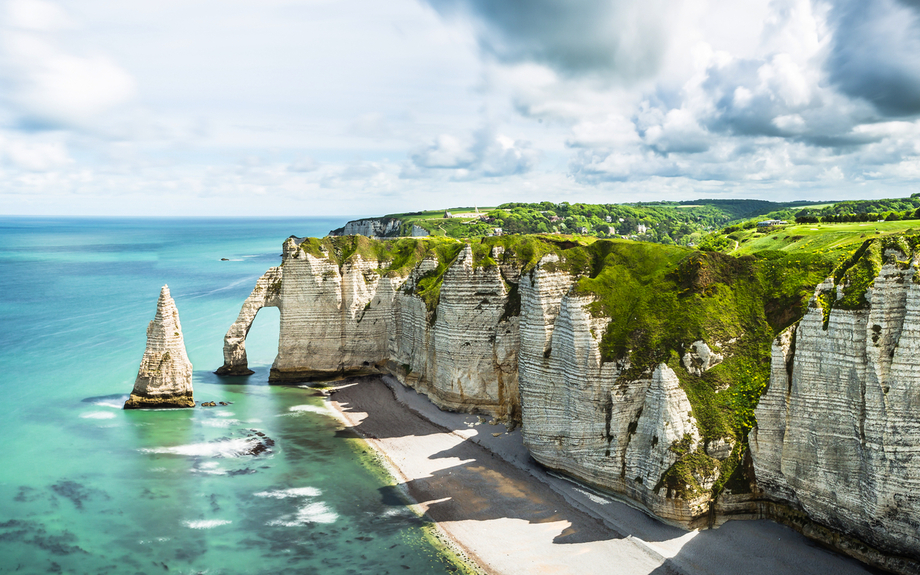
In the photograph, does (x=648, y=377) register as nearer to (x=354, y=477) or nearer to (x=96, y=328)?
(x=354, y=477)

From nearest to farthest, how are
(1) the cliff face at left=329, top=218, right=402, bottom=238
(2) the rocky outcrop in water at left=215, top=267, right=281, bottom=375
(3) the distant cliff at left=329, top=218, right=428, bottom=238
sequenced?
(2) the rocky outcrop in water at left=215, top=267, right=281, bottom=375
(3) the distant cliff at left=329, top=218, right=428, bottom=238
(1) the cliff face at left=329, top=218, right=402, bottom=238

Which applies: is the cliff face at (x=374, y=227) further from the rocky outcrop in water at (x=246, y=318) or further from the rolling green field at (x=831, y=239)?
the rolling green field at (x=831, y=239)

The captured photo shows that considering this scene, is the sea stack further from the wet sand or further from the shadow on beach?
the wet sand

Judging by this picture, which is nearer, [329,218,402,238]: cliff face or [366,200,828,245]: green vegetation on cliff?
[366,200,828,245]: green vegetation on cliff

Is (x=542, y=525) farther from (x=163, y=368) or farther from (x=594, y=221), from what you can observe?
(x=594, y=221)

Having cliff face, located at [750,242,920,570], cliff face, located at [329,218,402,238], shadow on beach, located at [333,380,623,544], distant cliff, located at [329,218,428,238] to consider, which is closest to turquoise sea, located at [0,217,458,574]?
shadow on beach, located at [333,380,623,544]

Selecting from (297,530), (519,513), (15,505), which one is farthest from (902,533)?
(15,505)

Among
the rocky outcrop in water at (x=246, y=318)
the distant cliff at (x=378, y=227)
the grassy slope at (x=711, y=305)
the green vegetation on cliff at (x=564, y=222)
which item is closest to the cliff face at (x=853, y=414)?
the grassy slope at (x=711, y=305)

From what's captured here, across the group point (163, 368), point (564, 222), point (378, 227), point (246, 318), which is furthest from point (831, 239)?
point (378, 227)
